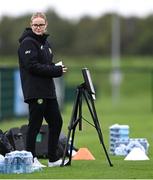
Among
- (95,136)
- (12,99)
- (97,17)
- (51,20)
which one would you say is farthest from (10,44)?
(95,136)

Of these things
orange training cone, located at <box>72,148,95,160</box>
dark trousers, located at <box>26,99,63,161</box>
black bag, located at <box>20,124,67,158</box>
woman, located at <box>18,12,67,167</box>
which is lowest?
orange training cone, located at <box>72,148,95,160</box>

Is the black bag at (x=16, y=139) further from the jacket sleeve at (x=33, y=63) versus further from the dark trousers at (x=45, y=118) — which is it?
the jacket sleeve at (x=33, y=63)

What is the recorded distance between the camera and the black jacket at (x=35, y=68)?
12211mm

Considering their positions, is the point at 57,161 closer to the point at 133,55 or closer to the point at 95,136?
the point at 95,136

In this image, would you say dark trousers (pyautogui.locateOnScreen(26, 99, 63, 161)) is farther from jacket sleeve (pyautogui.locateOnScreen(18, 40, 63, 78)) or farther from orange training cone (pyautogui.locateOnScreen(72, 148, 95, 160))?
orange training cone (pyautogui.locateOnScreen(72, 148, 95, 160))

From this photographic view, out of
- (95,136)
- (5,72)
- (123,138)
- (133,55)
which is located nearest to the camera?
(123,138)

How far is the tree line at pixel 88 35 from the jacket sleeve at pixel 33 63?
73272 mm

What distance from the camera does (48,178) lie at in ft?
37.0

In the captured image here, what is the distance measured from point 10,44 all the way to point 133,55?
501 inches

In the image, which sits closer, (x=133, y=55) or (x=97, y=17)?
(x=133, y=55)

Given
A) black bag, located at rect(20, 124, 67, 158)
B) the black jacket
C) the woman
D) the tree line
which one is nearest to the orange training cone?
black bag, located at rect(20, 124, 67, 158)

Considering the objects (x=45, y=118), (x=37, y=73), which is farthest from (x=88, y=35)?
(x=37, y=73)

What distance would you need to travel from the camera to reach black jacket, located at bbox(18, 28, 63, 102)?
Result: 12.2 metres

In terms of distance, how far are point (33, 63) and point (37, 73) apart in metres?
0.16
